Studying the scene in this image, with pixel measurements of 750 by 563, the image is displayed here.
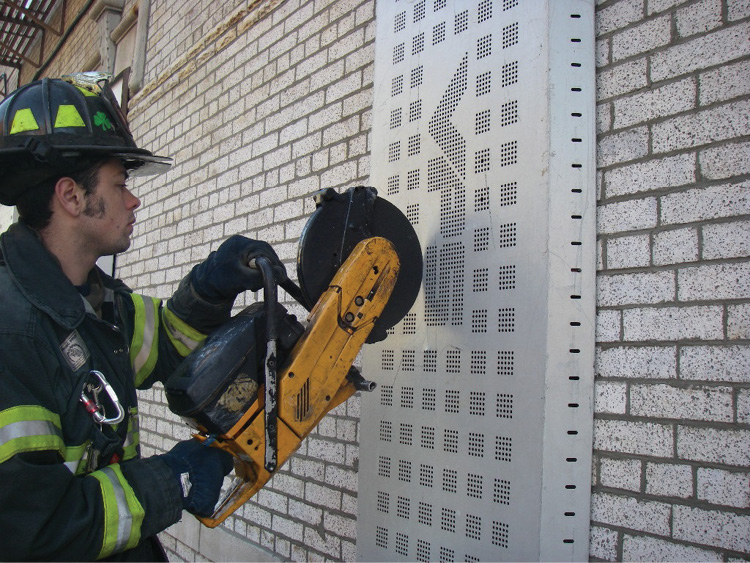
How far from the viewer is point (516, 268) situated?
2303mm

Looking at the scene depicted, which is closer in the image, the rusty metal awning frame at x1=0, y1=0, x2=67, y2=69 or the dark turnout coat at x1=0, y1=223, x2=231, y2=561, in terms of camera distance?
the dark turnout coat at x1=0, y1=223, x2=231, y2=561

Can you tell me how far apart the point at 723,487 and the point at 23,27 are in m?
13.1

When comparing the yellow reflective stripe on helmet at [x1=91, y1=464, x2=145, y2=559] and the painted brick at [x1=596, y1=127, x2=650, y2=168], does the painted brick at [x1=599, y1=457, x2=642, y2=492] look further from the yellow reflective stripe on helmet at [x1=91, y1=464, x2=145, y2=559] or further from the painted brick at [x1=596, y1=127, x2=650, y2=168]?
the yellow reflective stripe on helmet at [x1=91, y1=464, x2=145, y2=559]

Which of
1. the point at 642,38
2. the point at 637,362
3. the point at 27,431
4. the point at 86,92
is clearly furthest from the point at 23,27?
the point at 637,362

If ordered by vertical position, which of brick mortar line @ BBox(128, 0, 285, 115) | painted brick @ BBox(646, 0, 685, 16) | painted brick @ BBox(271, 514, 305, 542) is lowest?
painted brick @ BBox(271, 514, 305, 542)

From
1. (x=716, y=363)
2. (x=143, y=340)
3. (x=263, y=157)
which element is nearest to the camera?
(x=716, y=363)

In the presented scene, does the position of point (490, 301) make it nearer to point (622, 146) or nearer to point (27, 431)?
point (622, 146)

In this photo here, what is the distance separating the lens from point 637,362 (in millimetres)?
2109

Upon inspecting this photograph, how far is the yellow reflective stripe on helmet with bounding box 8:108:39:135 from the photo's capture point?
228cm

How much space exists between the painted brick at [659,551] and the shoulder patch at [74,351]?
1.85m

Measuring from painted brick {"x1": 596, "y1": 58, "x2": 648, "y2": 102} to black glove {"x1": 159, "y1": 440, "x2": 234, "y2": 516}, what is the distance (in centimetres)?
186

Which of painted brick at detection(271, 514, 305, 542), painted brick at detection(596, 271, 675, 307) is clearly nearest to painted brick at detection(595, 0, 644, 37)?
painted brick at detection(596, 271, 675, 307)

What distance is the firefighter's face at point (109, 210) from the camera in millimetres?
2393

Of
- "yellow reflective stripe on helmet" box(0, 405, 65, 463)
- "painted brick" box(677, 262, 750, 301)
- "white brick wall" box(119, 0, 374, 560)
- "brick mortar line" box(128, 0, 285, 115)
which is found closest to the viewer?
"yellow reflective stripe on helmet" box(0, 405, 65, 463)
